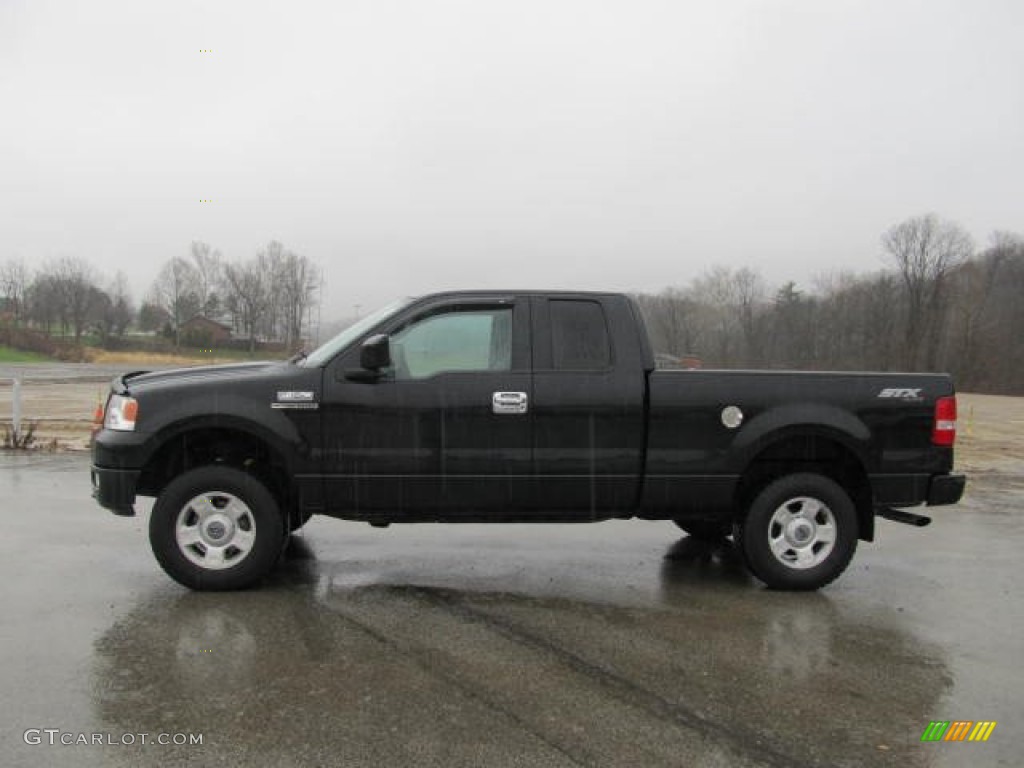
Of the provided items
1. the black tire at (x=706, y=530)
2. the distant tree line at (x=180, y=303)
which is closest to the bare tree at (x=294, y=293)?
the distant tree line at (x=180, y=303)

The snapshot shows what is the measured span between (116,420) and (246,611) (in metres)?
1.51

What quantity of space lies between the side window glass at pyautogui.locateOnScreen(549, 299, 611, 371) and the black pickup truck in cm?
1

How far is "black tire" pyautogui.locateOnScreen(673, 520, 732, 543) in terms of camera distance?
6586mm

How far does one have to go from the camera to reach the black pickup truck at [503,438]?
4898 millimetres

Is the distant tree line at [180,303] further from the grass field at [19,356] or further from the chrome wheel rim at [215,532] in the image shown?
the chrome wheel rim at [215,532]

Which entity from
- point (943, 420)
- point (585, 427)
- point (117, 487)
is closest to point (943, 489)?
point (943, 420)

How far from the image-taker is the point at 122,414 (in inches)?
193

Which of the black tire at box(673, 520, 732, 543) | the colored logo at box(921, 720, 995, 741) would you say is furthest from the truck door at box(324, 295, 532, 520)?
the colored logo at box(921, 720, 995, 741)

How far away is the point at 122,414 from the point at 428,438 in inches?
76.5

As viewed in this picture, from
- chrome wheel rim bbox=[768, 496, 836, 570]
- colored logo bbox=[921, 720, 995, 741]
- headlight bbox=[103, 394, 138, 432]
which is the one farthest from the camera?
chrome wheel rim bbox=[768, 496, 836, 570]

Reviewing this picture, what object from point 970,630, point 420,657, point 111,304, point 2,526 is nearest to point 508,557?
point 420,657

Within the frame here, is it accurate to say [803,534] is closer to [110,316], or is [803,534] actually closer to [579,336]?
[579,336]

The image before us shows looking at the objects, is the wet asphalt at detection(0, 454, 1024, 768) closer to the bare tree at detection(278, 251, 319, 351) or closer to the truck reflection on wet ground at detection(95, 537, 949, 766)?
the truck reflection on wet ground at detection(95, 537, 949, 766)

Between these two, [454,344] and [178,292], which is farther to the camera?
[178,292]
